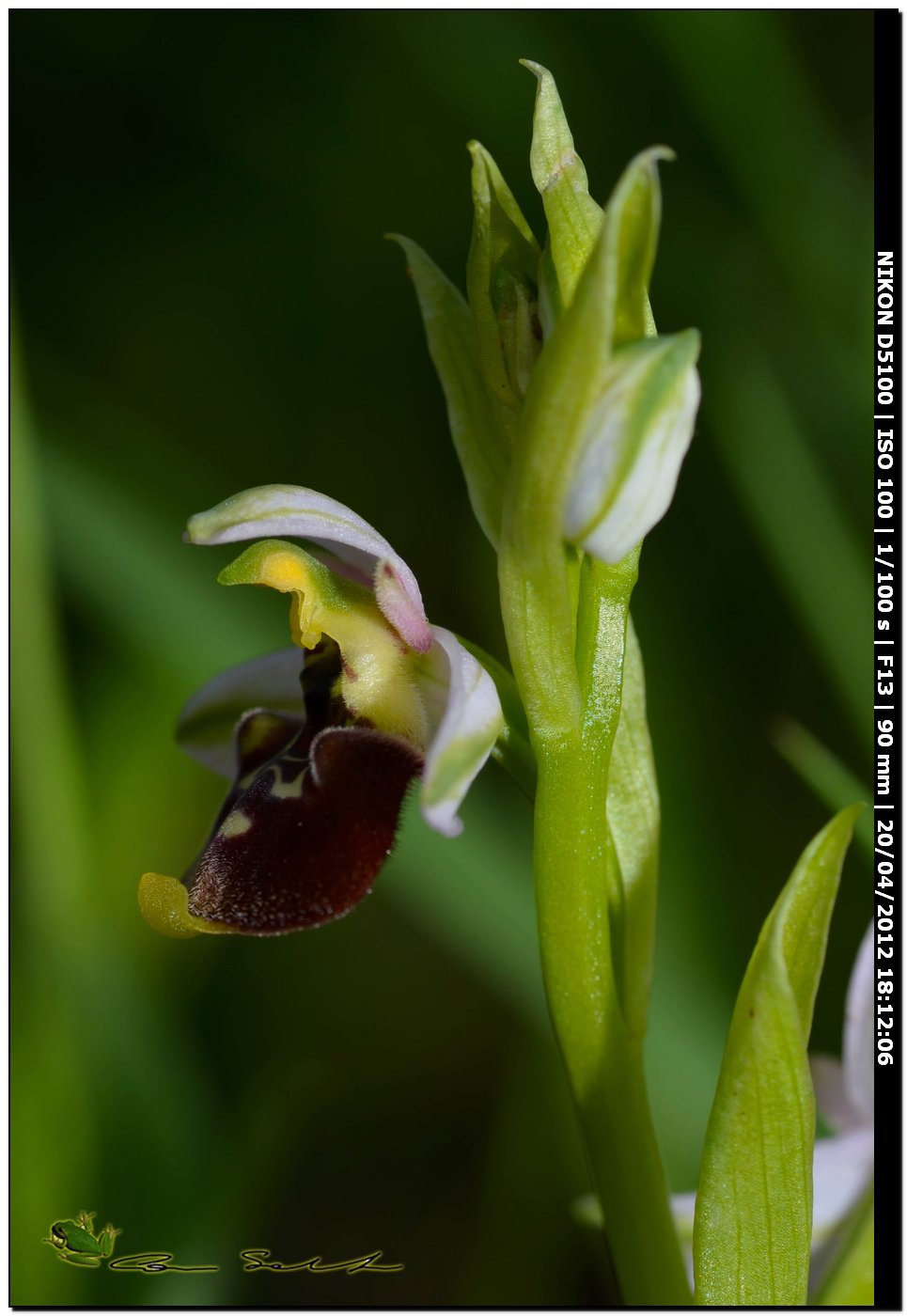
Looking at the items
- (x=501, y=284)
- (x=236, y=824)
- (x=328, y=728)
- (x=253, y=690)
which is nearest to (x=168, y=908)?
(x=236, y=824)

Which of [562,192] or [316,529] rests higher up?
[562,192]

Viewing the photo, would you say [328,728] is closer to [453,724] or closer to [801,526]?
[453,724]

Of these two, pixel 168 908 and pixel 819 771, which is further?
pixel 819 771

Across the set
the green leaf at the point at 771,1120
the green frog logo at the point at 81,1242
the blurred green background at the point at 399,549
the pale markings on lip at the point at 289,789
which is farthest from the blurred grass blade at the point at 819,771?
the green frog logo at the point at 81,1242

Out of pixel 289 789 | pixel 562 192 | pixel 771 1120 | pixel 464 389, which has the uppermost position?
pixel 562 192

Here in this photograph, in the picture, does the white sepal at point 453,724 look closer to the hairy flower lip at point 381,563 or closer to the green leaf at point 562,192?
the hairy flower lip at point 381,563

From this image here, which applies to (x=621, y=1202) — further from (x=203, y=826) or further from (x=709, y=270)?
(x=709, y=270)

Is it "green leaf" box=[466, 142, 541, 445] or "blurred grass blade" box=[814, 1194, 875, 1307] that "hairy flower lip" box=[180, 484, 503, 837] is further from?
"blurred grass blade" box=[814, 1194, 875, 1307]
